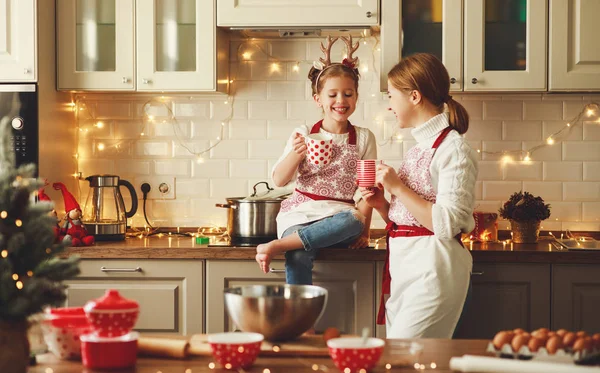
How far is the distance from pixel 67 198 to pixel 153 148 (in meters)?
0.57

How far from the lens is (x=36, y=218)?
62.8 inches

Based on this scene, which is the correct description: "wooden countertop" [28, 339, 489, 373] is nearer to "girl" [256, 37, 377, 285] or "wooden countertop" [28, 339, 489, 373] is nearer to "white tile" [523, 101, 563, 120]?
"girl" [256, 37, 377, 285]

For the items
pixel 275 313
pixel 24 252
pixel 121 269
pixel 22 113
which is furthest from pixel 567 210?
pixel 24 252

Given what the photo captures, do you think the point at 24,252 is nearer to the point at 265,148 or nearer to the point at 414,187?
the point at 414,187

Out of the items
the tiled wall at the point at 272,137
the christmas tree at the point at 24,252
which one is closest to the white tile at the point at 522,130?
the tiled wall at the point at 272,137

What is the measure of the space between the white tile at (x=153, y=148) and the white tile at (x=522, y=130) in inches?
67.5

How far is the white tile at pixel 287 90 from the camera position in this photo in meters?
4.04

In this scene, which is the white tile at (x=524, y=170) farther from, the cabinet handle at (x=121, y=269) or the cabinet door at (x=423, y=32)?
the cabinet handle at (x=121, y=269)

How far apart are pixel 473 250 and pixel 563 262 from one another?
1.23 feet

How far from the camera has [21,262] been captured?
1.58 m

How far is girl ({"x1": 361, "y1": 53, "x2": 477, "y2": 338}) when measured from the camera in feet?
8.82

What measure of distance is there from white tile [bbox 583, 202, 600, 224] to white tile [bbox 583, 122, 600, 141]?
32cm

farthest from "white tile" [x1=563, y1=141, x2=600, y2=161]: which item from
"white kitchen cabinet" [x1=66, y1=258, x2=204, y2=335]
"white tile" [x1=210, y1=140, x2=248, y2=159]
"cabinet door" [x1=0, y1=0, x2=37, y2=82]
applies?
"cabinet door" [x1=0, y1=0, x2=37, y2=82]

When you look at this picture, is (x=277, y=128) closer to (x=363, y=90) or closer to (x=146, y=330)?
(x=363, y=90)
